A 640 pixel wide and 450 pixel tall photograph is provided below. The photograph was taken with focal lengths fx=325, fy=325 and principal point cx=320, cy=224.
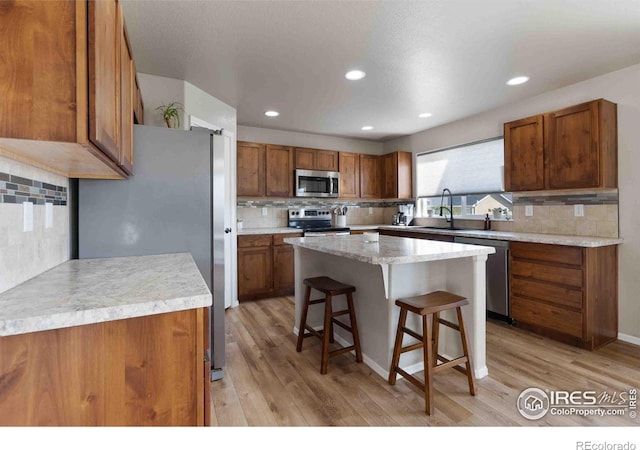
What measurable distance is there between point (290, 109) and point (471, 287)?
284cm

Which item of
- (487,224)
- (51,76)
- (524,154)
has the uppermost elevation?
(524,154)

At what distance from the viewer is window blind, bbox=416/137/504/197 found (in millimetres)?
4004

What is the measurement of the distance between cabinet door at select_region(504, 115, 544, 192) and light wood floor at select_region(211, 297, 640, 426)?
58.9 inches

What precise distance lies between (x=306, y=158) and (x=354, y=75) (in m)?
1.98

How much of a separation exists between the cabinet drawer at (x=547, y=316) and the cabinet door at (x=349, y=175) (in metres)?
2.81

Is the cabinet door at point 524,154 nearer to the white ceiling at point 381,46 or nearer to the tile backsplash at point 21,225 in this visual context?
the white ceiling at point 381,46

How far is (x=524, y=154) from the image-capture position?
3.30 meters

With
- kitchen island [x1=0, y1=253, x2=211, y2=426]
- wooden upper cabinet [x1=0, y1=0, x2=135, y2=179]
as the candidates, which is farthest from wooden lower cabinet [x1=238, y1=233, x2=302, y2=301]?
wooden upper cabinet [x1=0, y1=0, x2=135, y2=179]

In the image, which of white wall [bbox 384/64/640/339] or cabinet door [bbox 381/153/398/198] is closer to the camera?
white wall [bbox 384/64/640/339]

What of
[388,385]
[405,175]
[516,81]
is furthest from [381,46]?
[405,175]

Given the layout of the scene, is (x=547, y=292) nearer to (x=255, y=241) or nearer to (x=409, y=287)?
(x=409, y=287)

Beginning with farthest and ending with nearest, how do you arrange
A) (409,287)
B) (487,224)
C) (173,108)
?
(487,224) < (173,108) < (409,287)

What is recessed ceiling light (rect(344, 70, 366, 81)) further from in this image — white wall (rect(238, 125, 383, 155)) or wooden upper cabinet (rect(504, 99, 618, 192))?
white wall (rect(238, 125, 383, 155))
